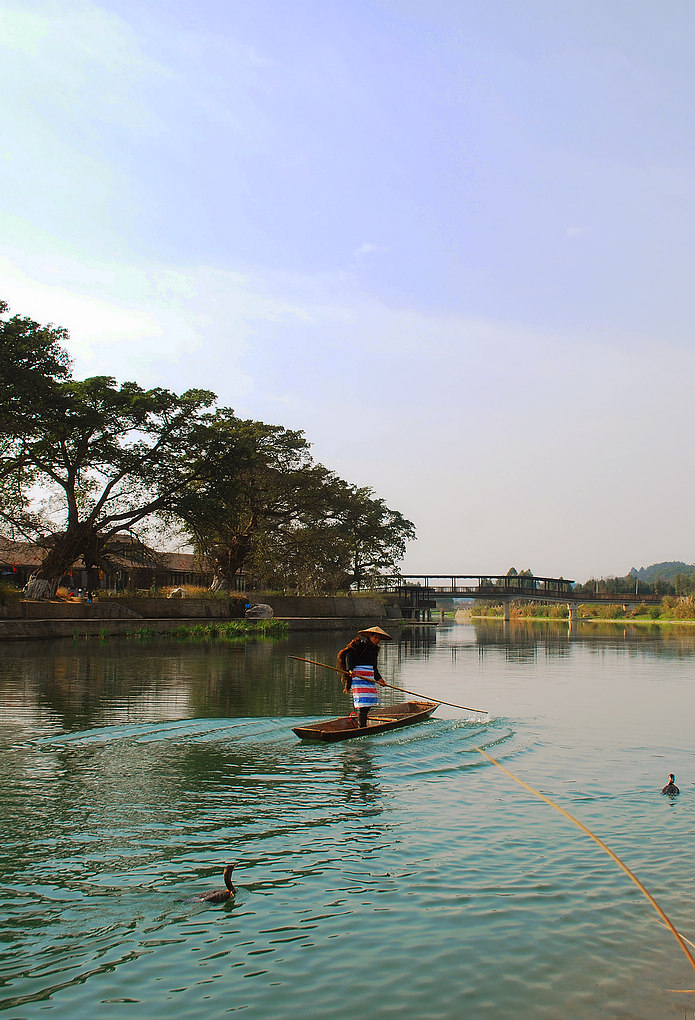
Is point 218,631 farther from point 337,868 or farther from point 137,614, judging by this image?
point 337,868

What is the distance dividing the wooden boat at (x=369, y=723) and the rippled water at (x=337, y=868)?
248mm

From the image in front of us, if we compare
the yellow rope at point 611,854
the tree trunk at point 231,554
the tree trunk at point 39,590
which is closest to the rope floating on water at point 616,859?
the yellow rope at point 611,854

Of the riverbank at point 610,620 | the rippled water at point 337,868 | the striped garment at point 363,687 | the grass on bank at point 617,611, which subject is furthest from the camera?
the grass on bank at point 617,611

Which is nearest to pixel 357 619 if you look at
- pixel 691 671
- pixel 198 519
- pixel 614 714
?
pixel 198 519

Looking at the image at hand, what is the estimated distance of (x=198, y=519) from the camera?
52.7 metres

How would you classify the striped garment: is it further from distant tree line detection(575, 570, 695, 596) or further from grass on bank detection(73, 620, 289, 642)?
distant tree line detection(575, 570, 695, 596)

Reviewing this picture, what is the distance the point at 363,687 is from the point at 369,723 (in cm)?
102

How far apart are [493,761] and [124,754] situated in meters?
6.37

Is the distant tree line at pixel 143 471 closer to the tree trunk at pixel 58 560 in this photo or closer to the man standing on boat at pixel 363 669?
the tree trunk at pixel 58 560

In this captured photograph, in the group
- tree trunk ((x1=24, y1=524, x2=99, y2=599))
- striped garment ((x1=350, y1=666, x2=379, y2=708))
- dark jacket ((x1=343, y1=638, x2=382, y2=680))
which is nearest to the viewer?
striped garment ((x1=350, y1=666, x2=379, y2=708))

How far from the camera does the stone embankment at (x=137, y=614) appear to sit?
40.1 metres

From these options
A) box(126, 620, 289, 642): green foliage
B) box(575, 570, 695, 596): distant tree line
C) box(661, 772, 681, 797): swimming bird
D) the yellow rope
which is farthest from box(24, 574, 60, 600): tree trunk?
box(575, 570, 695, 596): distant tree line

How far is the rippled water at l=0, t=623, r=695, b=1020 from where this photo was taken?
5.86m

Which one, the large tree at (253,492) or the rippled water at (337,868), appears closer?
the rippled water at (337,868)
